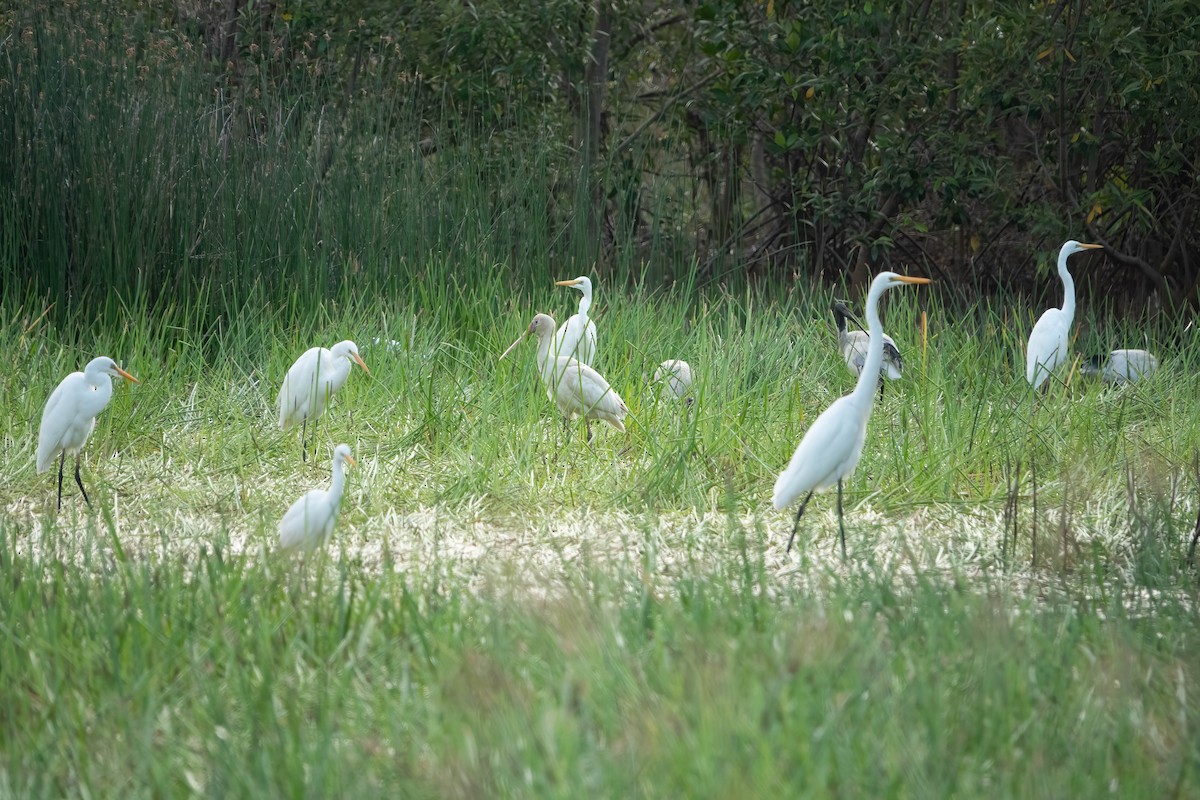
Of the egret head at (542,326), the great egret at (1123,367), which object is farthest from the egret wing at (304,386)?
the great egret at (1123,367)

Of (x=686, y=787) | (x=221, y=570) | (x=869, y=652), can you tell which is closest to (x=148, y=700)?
(x=221, y=570)

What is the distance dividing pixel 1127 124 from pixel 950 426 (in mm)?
3516

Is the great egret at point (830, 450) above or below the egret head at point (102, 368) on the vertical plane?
above

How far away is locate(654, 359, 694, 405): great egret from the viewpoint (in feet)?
13.8

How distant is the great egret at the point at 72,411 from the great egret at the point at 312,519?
791 mm

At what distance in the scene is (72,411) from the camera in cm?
339

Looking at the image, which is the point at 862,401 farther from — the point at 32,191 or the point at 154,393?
the point at 32,191

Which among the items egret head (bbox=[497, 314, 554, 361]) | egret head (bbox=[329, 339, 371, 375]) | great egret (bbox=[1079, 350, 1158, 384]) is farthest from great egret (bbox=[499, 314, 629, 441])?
great egret (bbox=[1079, 350, 1158, 384])

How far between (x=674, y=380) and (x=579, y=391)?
545 mm

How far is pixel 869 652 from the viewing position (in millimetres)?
1996

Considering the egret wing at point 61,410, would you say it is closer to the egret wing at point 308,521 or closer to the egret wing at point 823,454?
the egret wing at point 308,521

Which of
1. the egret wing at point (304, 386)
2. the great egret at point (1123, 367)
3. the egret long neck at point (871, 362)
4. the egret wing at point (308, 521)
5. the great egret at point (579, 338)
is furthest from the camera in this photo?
the great egret at point (1123, 367)

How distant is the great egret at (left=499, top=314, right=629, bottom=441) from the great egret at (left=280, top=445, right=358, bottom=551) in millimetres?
1030

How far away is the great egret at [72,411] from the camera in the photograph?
3.38m
